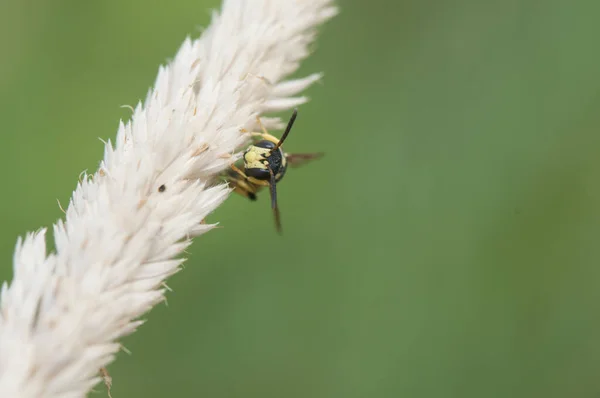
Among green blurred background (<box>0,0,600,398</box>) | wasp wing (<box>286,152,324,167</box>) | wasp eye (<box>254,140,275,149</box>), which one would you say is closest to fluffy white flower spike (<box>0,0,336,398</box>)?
wasp eye (<box>254,140,275,149</box>)

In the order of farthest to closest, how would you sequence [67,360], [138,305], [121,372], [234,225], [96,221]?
[234,225]
[121,372]
[96,221]
[138,305]
[67,360]

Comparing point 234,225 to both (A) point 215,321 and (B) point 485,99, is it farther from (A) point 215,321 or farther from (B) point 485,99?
(B) point 485,99

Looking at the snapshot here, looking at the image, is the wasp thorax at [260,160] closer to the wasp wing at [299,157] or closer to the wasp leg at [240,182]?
the wasp leg at [240,182]

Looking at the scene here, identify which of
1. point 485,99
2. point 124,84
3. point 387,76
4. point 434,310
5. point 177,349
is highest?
point 124,84

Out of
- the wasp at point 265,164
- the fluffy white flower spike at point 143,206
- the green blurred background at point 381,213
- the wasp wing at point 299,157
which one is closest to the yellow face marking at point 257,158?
the wasp at point 265,164

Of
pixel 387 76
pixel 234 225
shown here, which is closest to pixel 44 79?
pixel 234 225
